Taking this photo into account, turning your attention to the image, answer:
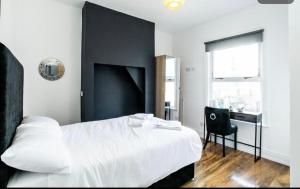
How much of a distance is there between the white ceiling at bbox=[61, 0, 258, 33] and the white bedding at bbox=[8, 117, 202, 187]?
215 cm


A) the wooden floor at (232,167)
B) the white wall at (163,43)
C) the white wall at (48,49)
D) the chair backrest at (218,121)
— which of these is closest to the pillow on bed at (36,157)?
the wooden floor at (232,167)

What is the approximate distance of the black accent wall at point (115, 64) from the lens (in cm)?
281

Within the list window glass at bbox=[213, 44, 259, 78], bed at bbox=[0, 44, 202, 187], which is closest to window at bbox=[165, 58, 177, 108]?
window glass at bbox=[213, 44, 259, 78]

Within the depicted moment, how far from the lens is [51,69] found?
2.69m

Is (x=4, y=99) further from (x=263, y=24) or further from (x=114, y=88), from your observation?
(x=263, y=24)

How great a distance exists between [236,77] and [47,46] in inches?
138

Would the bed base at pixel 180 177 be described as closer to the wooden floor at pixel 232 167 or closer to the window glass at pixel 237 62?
the wooden floor at pixel 232 167

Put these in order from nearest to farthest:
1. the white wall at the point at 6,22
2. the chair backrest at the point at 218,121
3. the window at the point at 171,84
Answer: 1. the white wall at the point at 6,22
2. the chair backrest at the point at 218,121
3. the window at the point at 171,84

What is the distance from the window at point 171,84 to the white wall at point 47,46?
1.94m

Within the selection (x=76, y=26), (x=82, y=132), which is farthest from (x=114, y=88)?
(x=82, y=132)

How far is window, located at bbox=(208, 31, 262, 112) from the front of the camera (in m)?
2.82

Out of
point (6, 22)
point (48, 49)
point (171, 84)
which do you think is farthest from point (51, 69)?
point (171, 84)

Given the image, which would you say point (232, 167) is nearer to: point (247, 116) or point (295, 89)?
point (247, 116)

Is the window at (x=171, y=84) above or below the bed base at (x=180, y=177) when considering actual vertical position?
above
